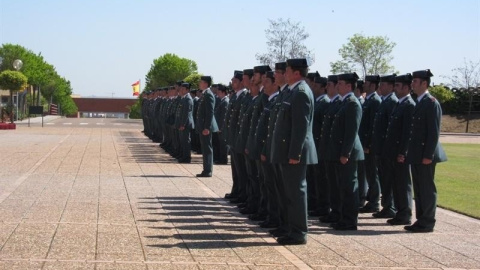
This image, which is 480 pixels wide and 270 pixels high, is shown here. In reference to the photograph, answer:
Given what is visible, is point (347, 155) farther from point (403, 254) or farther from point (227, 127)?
point (227, 127)

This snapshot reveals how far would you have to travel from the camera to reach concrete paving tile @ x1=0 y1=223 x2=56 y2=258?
8383mm

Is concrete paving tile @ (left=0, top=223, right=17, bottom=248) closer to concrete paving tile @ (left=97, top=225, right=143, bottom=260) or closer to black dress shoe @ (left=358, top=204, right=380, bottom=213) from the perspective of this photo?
concrete paving tile @ (left=97, top=225, right=143, bottom=260)

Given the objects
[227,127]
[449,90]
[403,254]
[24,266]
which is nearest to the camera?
[24,266]

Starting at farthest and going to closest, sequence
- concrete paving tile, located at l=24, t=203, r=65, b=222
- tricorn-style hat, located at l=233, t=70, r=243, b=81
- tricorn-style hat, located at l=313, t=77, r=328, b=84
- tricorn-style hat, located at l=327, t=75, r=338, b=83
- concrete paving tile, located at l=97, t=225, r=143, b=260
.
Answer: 1. tricorn-style hat, located at l=233, t=70, r=243, b=81
2. tricorn-style hat, located at l=313, t=77, r=328, b=84
3. tricorn-style hat, located at l=327, t=75, r=338, b=83
4. concrete paving tile, located at l=24, t=203, r=65, b=222
5. concrete paving tile, located at l=97, t=225, r=143, b=260

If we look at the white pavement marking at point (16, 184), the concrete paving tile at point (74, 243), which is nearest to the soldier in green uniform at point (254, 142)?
the concrete paving tile at point (74, 243)

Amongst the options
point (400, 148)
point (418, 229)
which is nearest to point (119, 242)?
point (418, 229)

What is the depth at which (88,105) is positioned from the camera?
172 m

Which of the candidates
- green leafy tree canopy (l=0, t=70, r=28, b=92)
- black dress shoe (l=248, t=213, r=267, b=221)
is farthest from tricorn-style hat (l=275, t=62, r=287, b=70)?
green leafy tree canopy (l=0, t=70, r=28, b=92)

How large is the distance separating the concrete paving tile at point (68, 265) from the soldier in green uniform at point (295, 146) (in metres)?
2.60

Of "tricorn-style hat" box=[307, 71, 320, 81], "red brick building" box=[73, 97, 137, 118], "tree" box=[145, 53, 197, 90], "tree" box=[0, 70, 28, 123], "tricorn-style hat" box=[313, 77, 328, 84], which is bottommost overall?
"red brick building" box=[73, 97, 137, 118]

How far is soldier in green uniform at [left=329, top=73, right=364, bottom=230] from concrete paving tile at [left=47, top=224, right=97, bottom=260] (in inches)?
130

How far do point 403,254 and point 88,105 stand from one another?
544 ft

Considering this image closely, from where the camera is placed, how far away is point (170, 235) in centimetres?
1002

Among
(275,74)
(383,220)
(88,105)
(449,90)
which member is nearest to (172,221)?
(275,74)
